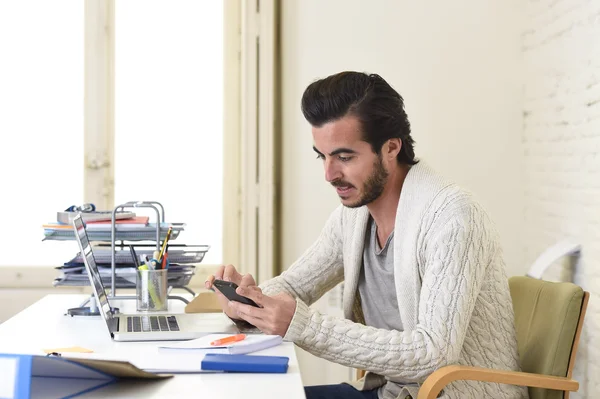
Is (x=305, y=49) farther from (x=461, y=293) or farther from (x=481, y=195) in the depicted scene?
(x=461, y=293)

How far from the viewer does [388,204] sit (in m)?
2.15

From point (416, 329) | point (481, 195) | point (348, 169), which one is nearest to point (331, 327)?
point (416, 329)

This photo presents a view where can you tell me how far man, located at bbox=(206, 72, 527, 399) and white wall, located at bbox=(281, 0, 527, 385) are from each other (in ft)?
4.12

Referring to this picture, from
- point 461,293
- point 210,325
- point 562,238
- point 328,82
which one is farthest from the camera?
point 562,238

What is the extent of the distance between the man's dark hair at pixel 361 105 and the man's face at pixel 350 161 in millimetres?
21

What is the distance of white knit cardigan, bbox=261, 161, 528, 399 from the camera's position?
1.78m

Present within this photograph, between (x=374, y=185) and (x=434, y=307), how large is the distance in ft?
1.39

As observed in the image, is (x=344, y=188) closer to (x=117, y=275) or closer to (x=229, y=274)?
(x=229, y=274)

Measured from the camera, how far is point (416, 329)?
1.79 metres

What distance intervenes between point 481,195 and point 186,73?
1551 millimetres

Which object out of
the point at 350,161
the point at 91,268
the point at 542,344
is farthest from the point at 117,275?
the point at 542,344

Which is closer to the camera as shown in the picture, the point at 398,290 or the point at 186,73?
the point at 398,290

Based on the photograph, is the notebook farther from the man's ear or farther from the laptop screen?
the man's ear

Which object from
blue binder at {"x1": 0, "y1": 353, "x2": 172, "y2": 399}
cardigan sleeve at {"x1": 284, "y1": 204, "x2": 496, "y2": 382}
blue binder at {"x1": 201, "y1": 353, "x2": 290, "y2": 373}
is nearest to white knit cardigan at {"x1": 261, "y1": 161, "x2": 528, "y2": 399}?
cardigan sleeve at {"x1": 284, "y1": 204, "x2": 496, "y2": 382}
